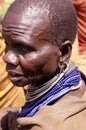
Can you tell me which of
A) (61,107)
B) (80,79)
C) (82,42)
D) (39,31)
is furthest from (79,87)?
(82,42)

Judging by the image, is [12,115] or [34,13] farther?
[12,115]

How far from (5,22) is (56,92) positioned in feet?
1.21

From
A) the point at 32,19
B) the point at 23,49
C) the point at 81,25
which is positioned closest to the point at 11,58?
the point at 23,49

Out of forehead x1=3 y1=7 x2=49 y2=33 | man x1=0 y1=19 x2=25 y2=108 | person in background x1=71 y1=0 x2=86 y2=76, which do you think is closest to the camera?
forehead x1=3 y1=7 x2=49 y2=33

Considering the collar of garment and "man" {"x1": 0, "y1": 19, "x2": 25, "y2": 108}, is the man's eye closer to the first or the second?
the collar of garment

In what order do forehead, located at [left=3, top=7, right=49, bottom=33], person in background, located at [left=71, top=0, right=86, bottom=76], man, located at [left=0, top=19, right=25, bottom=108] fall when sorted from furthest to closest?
person in background, located at [left=71, top=0, right=86, bottom=76], man, located at [left=0, top=19, right=25, bottom=108], forehead, located at [left=3, top=7, right=49, bottom=33]

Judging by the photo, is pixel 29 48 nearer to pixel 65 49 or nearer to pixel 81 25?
pixel 65 49

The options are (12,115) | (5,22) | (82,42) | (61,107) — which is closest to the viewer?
(61,107)

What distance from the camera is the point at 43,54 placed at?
185 centimetres

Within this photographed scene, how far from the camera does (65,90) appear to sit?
189 cm

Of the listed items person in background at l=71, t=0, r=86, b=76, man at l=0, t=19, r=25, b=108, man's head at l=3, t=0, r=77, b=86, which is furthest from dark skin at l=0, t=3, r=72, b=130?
person in background at l=71, t=0, r=86, b=76

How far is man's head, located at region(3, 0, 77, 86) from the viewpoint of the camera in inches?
72.7

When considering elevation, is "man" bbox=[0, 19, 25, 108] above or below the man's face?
below

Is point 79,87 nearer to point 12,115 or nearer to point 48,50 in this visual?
point 48,50
